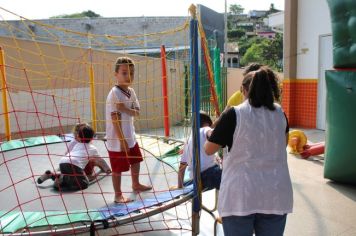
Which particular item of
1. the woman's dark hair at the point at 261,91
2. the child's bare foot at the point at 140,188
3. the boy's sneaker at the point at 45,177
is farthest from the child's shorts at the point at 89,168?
the woman's dark hair at the point at 261,91

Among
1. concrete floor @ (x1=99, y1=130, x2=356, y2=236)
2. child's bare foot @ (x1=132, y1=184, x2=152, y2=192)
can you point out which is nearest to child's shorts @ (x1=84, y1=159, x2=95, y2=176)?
child's bare foot @ (x1=132, y1=184, x2=152, y2=192)

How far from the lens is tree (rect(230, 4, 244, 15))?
8756 centimetres

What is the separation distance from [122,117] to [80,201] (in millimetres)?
759

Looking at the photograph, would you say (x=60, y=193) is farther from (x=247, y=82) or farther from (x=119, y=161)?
(x=247, y=82)

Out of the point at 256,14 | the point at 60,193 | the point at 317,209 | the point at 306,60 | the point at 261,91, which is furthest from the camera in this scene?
the point at 256,14

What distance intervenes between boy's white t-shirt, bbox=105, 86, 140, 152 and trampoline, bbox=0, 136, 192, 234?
0.39 metres

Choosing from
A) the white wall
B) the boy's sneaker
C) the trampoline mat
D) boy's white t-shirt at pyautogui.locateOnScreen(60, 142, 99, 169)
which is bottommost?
the trampoline mat

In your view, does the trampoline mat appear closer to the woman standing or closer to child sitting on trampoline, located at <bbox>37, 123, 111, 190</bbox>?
child sitting on trampoline, located at <bbox>37, 123, 111, 190</bbox>

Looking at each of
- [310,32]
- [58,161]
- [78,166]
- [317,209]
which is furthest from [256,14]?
[78,166]

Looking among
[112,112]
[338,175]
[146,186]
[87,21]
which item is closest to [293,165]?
[338,175]

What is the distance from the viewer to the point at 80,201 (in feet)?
10.3

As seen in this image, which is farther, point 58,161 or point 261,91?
point 58,161

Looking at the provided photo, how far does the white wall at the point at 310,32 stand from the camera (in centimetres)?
778

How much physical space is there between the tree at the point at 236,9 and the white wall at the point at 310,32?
8142 cm
